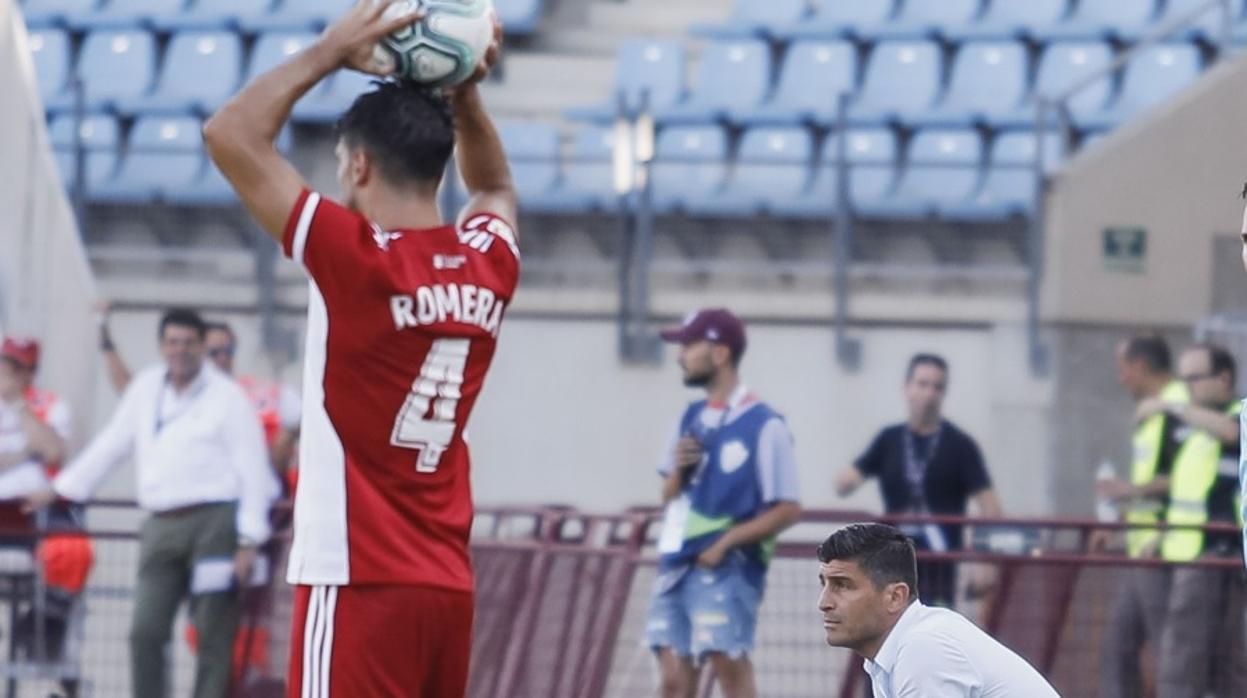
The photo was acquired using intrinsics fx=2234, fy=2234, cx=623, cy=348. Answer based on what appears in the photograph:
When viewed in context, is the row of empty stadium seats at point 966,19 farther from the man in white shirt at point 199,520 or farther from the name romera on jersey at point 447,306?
the name romera on jersey at point 447,306

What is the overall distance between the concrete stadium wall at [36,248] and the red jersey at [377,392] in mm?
8889

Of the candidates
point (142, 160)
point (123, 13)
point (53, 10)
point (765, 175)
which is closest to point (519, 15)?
point (765, 175)

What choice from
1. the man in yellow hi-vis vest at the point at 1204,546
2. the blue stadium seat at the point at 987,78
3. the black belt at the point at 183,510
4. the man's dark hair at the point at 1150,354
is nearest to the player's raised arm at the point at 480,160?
the man in yellow hi-vis vest at the point at 1204,546

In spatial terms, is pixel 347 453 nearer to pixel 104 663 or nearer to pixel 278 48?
pixel 104 663

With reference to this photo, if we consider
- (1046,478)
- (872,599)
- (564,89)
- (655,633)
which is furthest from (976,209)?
(872,599)

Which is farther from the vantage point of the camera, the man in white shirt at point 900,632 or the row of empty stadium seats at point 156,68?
the row of empty stadium seats at point 156,68

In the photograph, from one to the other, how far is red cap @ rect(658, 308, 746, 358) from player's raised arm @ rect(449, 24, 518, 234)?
3744mm

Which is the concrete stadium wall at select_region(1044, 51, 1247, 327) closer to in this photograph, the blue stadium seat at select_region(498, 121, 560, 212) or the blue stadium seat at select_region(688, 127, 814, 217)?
the blue stadium seat at select_region(688, 127, 814, 217)

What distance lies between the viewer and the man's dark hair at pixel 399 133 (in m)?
4.86

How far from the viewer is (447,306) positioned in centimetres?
487

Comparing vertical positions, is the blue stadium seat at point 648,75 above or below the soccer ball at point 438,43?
above

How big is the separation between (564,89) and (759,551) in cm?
984

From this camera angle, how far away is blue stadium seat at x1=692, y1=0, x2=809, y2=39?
58.5ft

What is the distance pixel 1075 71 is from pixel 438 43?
12632 millimetres
